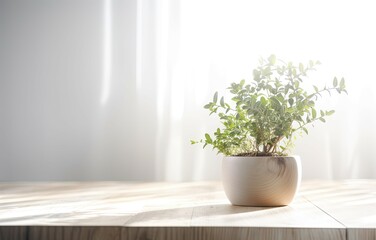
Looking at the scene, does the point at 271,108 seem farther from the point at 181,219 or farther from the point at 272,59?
the point at 181,219

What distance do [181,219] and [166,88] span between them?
160 centimetres

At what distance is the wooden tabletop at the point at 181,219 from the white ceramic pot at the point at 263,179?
3cm

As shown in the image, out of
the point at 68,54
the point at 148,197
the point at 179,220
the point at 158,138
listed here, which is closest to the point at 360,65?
the point at 158,138

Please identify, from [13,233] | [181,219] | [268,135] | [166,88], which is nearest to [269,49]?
[166,88]

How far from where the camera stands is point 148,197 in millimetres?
1470

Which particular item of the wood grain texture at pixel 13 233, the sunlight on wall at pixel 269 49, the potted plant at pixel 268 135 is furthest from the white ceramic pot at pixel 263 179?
the sunlight on wall at pixel 269 49

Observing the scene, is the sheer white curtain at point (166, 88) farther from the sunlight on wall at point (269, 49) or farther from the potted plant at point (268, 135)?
the potted plant at point (268, 135)

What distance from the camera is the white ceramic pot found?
→ 116 cm

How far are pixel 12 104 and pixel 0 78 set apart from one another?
0.12 m

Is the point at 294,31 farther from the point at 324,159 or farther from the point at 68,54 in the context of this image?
the point at 68,54

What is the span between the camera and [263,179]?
116 centimetres

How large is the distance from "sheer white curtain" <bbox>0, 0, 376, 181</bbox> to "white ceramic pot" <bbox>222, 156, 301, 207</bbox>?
53.1 inches

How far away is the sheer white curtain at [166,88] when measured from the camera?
254cm

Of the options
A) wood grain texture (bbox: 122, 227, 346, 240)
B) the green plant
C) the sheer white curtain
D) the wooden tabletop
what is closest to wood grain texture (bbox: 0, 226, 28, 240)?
the wooden tabletop
